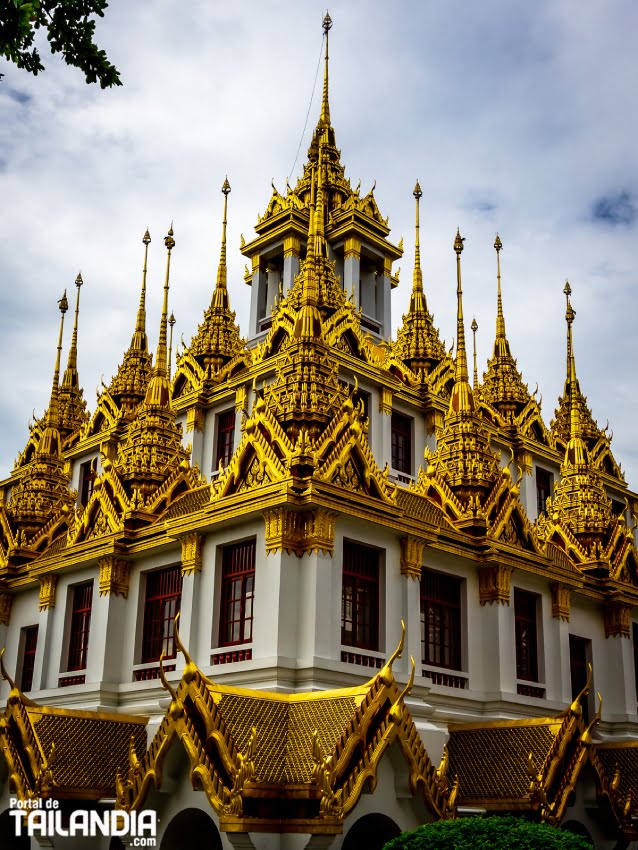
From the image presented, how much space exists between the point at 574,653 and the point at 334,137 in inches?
791

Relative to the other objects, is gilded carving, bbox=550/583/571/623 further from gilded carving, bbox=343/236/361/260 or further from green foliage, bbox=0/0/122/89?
green foliage, bbox=0/0/122/89

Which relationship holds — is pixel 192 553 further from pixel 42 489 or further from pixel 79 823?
pixel 42 489

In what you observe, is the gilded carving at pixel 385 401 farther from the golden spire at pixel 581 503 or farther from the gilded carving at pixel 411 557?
the gilded carving at pixel 411 557

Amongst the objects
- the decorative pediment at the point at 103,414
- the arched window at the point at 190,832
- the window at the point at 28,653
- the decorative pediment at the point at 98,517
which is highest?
the decorative pediment at the point at 103,414

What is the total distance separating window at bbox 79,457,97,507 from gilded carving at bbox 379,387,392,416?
30.5 ft

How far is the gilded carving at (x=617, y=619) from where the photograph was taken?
24.3 m

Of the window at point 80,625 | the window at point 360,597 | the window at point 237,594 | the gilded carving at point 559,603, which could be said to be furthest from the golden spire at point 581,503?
the window at point 80,625

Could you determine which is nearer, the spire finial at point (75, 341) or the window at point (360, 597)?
the window at point (360, 597)

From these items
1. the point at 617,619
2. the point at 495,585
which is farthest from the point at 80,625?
the point at 617,619

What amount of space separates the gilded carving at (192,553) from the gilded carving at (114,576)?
7.72ft

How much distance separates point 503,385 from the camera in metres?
33.9

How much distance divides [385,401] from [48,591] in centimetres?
1027

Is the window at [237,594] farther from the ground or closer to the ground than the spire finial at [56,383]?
closer to the ground

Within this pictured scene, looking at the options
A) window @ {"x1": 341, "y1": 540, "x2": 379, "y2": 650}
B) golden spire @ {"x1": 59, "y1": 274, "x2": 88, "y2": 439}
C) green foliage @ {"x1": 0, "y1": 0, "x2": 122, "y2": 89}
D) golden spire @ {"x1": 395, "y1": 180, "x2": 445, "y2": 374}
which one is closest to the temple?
window @ {"x1": 341, "y1": 540, "x2": 379, "y2": 650}
